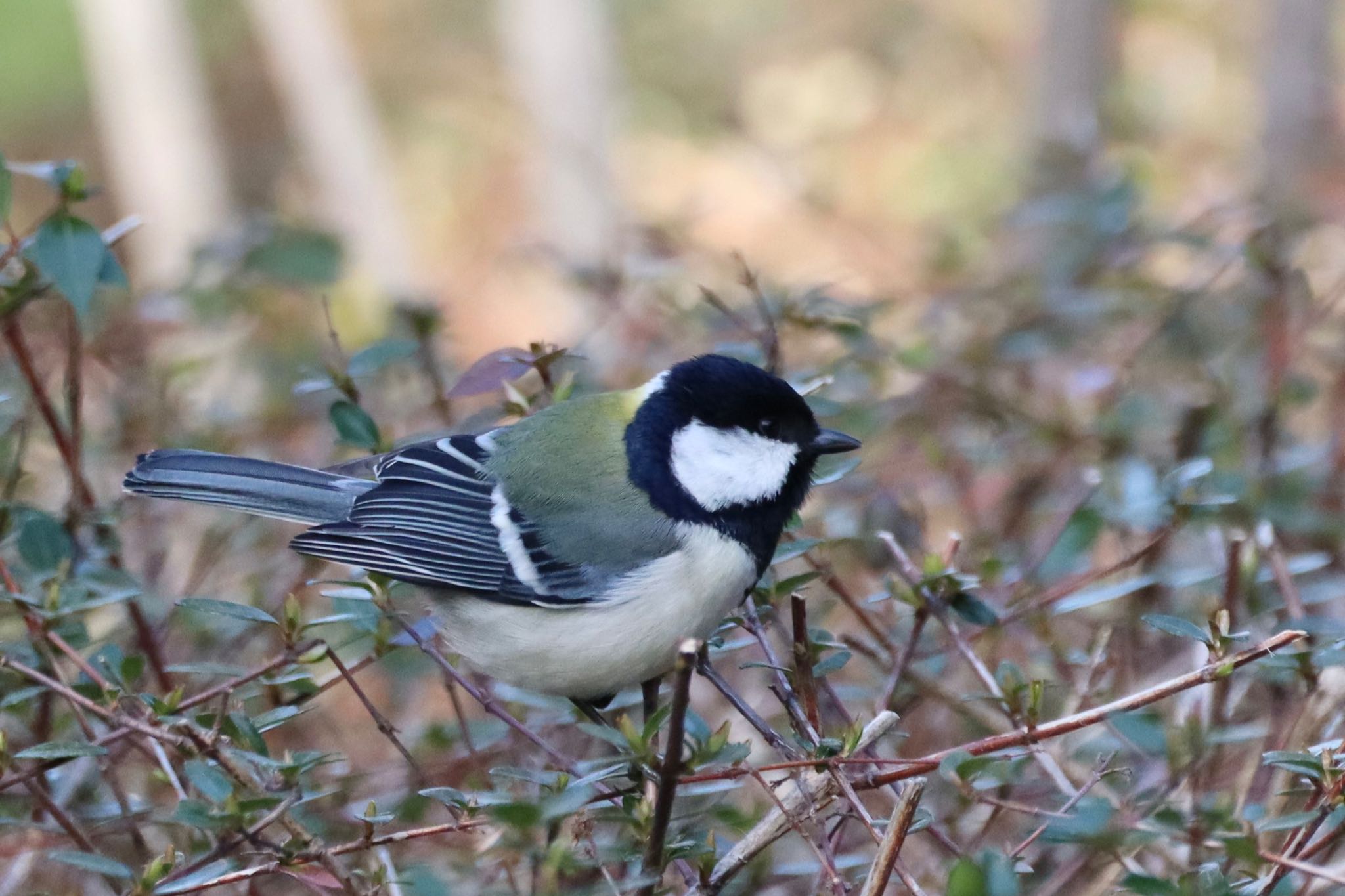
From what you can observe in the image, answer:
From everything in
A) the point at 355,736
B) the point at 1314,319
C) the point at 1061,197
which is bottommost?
the point at 355,736

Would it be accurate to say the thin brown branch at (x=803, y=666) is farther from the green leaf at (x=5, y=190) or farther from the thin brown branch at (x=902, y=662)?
the green leaf at (x=5, y=190)

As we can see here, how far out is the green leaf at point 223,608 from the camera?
5.28 feet

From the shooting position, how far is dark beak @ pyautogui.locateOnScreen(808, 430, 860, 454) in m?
2.08

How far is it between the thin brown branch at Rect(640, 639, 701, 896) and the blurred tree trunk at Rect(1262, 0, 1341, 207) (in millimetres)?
4195

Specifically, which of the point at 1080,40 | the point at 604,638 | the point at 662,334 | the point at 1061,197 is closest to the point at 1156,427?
the point at 1061,197

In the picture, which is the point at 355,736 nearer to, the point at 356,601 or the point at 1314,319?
the point at 356,601

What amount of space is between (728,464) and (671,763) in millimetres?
933

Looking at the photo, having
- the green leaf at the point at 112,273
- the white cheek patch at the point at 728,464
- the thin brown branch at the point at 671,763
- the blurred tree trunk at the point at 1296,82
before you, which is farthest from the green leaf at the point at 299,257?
the blurred tree trunk at the point at 1296,82

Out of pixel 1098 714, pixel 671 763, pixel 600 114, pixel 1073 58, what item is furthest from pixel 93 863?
pixel 600 114

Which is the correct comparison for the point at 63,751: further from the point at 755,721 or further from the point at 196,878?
the point at 755,721

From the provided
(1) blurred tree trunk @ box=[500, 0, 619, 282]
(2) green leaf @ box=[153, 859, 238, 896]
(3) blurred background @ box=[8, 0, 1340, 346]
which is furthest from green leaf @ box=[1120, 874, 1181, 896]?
(1) blurred tree trunk @ box=[500, 0, 619, 282]

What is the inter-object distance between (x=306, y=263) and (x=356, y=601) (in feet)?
4.09

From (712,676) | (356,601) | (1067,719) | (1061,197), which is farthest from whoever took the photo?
(1061,197)

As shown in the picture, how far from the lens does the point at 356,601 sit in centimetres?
190
